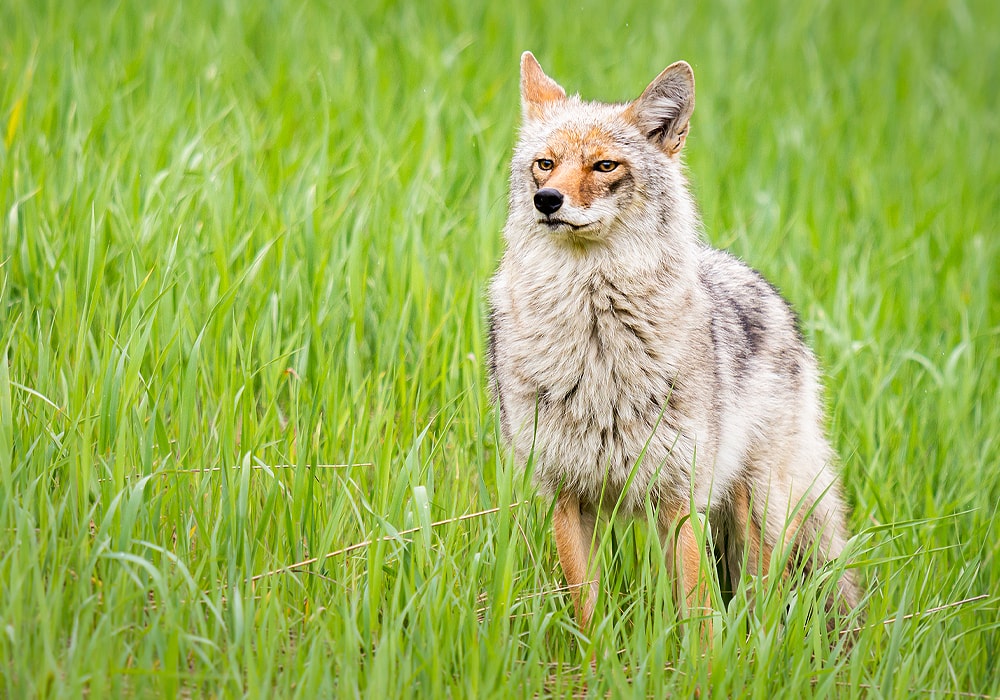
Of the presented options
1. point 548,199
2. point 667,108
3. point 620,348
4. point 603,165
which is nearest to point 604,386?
point 620,348

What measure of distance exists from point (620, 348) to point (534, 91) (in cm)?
127

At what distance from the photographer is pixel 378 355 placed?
187 inches

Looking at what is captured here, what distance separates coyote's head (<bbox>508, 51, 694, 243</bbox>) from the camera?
3.81 metres

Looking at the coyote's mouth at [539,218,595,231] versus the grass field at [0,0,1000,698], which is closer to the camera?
the grass field at [0,0,1000,698]

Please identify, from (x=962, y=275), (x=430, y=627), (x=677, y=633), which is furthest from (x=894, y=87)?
(x=430, y=627)

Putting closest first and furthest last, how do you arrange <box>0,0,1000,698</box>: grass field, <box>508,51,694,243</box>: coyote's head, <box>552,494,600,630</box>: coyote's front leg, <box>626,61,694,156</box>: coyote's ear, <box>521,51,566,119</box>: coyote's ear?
<box>0,0,1000,698</box>: grass field
<box>552,494,600,630</box>: coyote's front leg
<box>508,51,694,243</box>: coyote's head
<box>626,61,694,156</box>: coyote's ear
<box>521,51,566,119</box>: coyote's ear

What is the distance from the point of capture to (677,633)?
12.5ft

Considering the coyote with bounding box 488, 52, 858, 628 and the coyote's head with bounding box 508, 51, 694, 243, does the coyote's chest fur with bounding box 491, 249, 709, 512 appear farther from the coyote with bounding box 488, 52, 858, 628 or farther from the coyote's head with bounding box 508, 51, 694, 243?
the coyote's head with bounding box 508, 51, 694, 243

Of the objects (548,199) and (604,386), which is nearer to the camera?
(548,199)

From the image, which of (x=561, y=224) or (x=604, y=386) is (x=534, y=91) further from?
(x=604, y=386)

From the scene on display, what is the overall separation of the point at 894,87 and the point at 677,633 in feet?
22.4

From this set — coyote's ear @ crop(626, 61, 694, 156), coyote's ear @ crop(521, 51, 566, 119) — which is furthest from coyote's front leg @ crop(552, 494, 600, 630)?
coyote's ear @ crop(521, 51, 566, 119)

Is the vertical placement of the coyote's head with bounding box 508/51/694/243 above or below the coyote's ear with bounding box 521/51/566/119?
below

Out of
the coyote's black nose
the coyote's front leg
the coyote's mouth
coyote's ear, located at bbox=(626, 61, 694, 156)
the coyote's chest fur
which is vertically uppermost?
coyote's ear, located at bbox=(626, 61, 694, 156)
